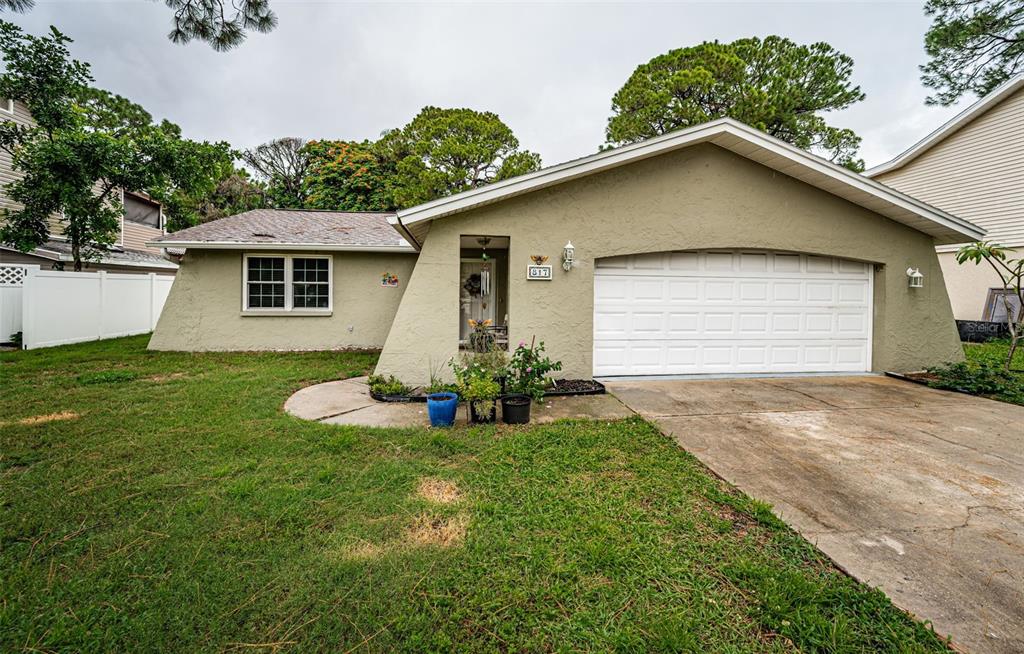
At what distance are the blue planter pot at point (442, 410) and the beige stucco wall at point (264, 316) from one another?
19.8 ft

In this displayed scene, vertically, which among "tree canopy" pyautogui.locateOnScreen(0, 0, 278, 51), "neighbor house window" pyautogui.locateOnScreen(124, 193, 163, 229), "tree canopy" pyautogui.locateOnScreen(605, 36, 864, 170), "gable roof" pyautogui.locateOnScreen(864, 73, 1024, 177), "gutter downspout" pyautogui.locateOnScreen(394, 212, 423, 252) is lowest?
"gutter downspout" pyautogui.locateOnScreen(394, 212, 423, 252)

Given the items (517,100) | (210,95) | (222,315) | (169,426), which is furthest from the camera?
(517,100)

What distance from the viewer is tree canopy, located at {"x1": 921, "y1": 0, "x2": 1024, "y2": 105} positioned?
522 inches

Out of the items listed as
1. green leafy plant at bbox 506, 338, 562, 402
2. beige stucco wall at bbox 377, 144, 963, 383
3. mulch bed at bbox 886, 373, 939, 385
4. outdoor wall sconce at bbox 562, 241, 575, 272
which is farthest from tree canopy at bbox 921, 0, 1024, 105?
green leafy plant at bbox 506, 338, 562, 402

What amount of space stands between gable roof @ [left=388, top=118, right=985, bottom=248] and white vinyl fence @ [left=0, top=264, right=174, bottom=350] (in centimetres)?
875

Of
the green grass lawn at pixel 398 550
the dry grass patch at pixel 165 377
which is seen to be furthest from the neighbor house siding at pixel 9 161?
the green grass lawn at pixel 398 550

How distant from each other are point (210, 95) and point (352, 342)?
9450 millimetres

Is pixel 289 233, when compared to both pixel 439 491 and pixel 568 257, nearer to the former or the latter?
pixel 568 257

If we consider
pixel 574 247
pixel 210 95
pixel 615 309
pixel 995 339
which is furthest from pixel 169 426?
pixel 995 339

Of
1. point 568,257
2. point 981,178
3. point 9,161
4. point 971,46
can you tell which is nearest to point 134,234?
point 9,161

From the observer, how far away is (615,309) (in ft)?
23.4

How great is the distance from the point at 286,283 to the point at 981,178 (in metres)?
19.8

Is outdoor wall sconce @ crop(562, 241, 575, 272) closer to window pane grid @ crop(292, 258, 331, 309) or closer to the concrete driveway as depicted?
the concrete driveway

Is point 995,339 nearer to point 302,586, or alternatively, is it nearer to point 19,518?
point 302,586
